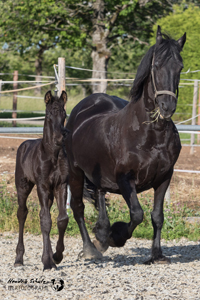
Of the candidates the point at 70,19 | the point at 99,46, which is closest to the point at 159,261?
the point at 99,46

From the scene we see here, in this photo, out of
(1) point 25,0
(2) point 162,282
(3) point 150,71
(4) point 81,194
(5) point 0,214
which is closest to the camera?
(2) point 162,282

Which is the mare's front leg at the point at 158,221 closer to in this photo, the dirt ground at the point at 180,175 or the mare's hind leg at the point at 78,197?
the mare's hind leg at the point at 78,197

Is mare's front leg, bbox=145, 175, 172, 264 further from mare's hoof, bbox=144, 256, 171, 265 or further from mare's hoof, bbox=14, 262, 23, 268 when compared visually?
mare's hoof, bbox=14, 262, 23, 268

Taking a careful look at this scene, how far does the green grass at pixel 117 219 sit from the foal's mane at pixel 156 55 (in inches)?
94.5

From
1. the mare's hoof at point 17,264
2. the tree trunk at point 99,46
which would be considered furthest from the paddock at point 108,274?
the tree trunk at point 99,46

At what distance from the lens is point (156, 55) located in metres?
4.27

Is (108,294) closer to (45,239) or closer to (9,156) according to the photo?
(45,239)

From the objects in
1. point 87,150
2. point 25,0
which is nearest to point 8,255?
point 87,150

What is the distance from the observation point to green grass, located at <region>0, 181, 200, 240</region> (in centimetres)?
627

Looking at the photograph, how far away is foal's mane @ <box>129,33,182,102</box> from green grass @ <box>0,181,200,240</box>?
2.40m

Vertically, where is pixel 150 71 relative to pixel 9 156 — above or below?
above

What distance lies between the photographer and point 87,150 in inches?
212

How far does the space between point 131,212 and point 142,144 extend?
0.68 m

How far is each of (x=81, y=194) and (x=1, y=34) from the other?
15.8 m
